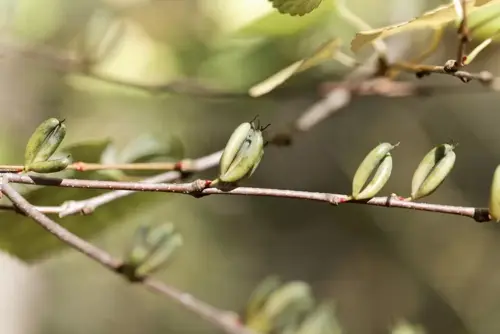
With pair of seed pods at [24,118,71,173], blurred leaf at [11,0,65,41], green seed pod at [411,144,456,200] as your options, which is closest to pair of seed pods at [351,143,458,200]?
green seed pod at [411,144,456,200]

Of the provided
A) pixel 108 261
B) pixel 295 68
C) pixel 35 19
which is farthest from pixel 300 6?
pixel 35 19

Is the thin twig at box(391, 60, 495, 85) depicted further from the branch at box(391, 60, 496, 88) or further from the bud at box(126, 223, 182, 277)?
the bud at box(126, 223, 182, 277)

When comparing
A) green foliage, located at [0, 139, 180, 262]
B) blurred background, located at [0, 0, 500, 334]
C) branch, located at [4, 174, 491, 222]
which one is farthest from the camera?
blurred background, located at [0, 0, 500, 334]

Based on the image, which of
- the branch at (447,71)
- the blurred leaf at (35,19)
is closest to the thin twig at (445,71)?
the branch at (447,71)

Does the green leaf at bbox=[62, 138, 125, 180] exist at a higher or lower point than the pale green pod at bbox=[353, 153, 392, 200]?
lower

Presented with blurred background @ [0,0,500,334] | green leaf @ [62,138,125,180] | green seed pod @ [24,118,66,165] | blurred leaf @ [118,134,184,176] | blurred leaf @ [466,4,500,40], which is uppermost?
blurred leaf @ [466,4,500,40]

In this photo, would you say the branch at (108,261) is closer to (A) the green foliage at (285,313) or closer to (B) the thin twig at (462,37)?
(A) the green foliage at (285,313)
